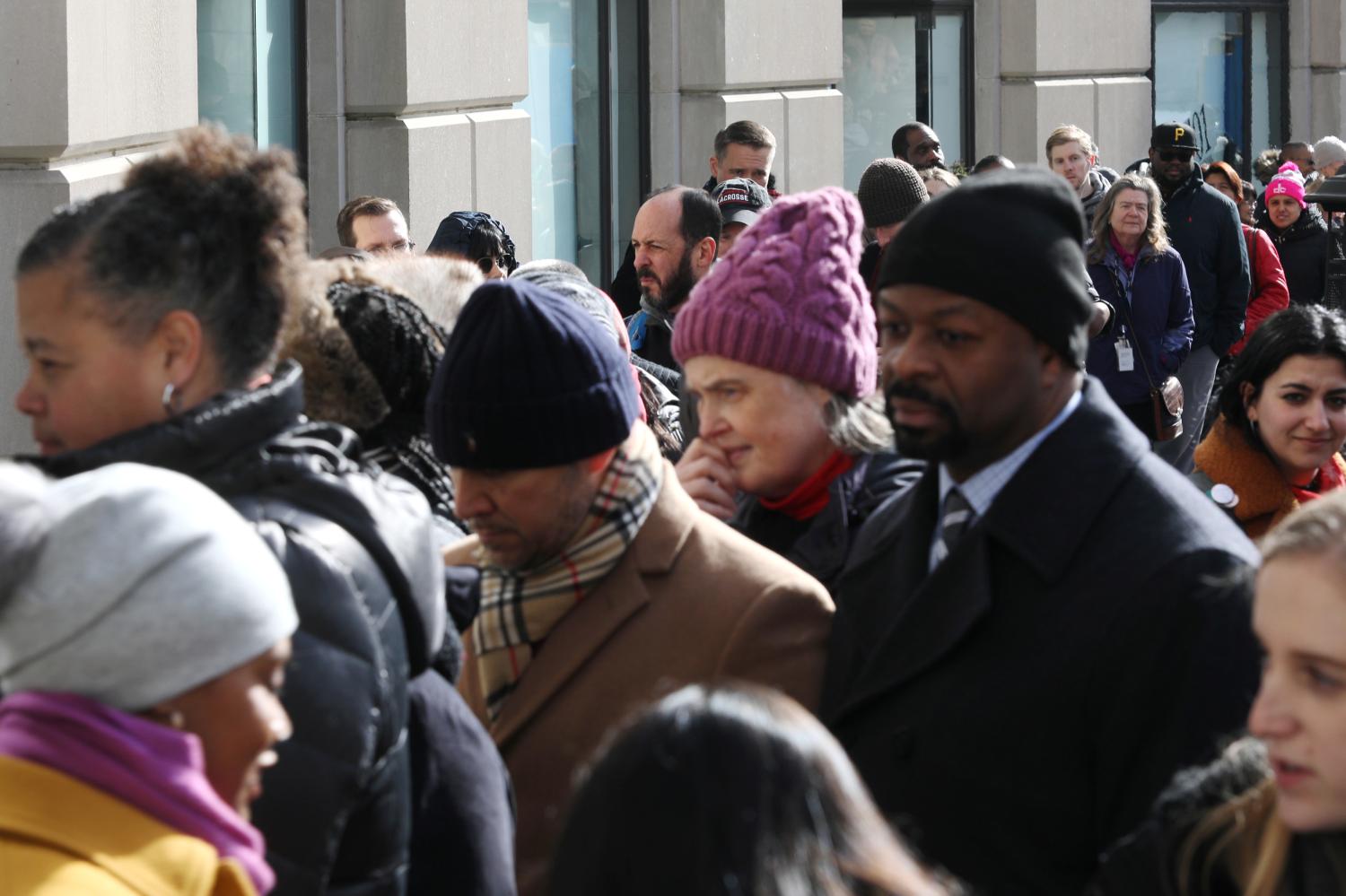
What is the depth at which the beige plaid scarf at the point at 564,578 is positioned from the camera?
2.92m

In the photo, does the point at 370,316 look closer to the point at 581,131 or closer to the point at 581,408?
the point at 581,408

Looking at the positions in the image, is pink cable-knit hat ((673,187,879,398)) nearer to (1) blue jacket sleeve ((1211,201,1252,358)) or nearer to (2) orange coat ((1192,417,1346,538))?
(2) orange coat ((1192,417,1346,538))

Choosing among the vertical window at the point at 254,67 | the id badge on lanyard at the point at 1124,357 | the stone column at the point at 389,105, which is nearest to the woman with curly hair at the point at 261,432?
the vertical window at the point at 254,67

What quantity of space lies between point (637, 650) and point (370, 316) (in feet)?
2.36

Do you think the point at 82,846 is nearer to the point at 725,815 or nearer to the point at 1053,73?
the point at 725,815

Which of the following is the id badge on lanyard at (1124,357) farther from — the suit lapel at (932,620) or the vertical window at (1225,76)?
the vertical window at (1225,76)

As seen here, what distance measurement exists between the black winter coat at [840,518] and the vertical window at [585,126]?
7074mm

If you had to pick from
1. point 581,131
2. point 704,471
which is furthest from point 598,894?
point 581,131

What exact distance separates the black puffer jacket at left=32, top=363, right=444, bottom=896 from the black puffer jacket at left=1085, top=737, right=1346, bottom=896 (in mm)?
813

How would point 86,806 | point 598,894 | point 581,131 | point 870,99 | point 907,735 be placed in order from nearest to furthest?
point 598,894 < point 86,806 < point 907,735 < point 581,131 < point 870,99

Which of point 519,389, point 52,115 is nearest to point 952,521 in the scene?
point 519,389

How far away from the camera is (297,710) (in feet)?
6.64

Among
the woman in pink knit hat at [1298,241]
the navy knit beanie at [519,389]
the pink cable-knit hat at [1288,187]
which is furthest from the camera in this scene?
the woman in pink knit hat at [1298,241]

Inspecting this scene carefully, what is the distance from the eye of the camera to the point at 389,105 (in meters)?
8.59
